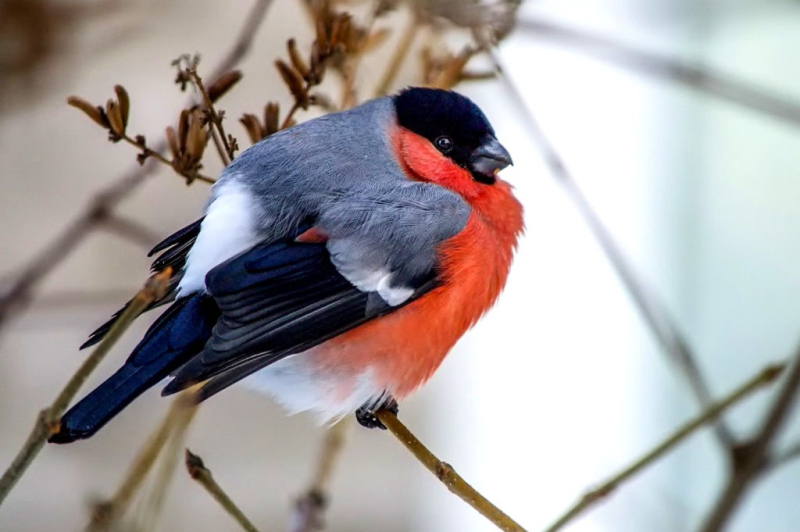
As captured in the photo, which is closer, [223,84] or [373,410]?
[223,84]

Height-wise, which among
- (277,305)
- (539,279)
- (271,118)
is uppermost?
(271,118)

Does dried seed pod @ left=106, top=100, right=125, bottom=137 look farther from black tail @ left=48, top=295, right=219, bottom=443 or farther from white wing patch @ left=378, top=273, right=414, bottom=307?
white wing patch @ left=378, top=273, right=414, bottom=307

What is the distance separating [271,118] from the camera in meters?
1.36

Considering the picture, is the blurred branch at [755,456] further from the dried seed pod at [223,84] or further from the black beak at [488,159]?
the black beak at [488,159]

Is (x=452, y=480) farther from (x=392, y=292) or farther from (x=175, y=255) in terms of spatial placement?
(x=175, y=255)

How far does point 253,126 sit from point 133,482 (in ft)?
2.02

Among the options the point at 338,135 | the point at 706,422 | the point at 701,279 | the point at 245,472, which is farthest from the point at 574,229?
the point at 706,422

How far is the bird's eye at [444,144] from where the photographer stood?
68.6 inches

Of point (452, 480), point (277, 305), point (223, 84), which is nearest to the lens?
point (452, 480)

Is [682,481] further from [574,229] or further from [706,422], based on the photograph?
[706,422]

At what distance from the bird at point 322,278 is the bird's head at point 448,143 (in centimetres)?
5

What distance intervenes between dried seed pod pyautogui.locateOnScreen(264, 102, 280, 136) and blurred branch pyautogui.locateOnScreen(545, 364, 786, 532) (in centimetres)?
68

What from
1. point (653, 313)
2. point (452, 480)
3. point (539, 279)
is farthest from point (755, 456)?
point (539, 279)

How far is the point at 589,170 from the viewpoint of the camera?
10.2 feet
